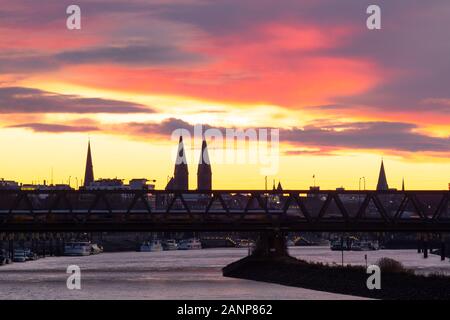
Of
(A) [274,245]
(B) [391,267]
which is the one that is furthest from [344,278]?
(A) [274,245]

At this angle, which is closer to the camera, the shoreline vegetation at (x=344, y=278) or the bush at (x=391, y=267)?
the shoreline vegetation at (x=344, y=278)

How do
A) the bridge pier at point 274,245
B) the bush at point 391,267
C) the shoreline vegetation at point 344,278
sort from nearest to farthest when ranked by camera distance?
the shoreline vegetation at point 344,278, the bush at point 391,267, the bridge pier at point 274,245

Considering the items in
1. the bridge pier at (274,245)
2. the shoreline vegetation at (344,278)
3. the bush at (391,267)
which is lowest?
the shoreline vegetation at (344,278)

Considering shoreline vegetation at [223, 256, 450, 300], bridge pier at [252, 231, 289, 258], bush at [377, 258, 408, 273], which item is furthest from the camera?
bridge pier at [252, 231, 289, 258]

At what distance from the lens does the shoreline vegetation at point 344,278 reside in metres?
102

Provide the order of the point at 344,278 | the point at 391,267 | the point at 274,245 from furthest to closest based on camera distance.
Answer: the point at 274,245 < the point at 391,267 < the point at 344,278

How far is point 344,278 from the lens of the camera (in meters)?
121

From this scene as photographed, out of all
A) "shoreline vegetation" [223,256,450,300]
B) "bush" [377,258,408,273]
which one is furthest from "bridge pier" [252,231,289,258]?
"bush" [377,258,408,273]

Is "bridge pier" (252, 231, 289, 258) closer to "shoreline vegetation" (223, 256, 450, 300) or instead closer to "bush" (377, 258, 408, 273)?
"shoreline vegetation" (223, 256, 450, 300)

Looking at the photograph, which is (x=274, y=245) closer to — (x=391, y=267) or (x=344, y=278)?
(x=391, y=267)

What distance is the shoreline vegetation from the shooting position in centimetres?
10200

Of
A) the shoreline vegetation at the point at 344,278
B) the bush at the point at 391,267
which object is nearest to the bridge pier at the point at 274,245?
the shoreline vegetation at the point at 344,278

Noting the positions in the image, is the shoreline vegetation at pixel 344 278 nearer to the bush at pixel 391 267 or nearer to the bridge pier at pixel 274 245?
the bush at pixel 391 267
